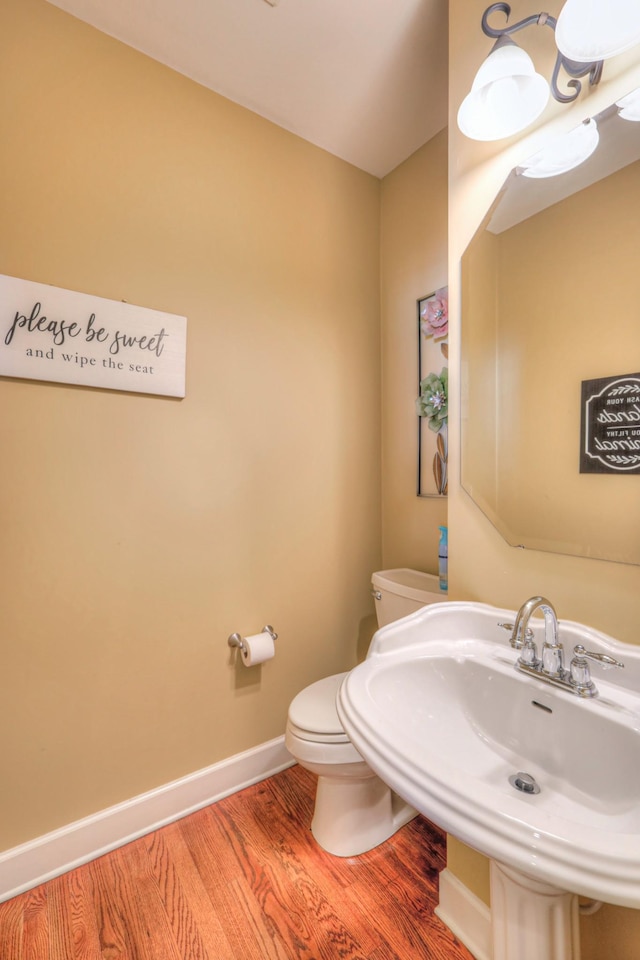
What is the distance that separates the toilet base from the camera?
135 centimetres

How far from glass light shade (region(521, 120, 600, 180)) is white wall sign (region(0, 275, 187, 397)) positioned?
1109mm

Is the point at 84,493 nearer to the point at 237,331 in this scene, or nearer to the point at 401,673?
the point at 237,331

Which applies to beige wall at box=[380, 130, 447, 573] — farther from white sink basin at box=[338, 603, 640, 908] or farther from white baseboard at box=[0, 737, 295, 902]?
white baseboard at box=[0, 737, 295, 902]

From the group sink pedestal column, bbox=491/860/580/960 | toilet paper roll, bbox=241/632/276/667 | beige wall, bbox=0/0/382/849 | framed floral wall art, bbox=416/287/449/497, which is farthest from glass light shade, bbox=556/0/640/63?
toilet paper roll, bbox=241/632/276/667

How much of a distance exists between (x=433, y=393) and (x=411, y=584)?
75 cm

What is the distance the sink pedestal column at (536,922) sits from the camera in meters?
0.78

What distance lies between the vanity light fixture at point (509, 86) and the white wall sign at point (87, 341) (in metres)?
1.02

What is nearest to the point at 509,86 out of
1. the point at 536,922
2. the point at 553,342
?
the point at 553,342

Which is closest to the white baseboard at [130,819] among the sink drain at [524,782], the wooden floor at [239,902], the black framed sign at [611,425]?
the wooden floor at [239,902]

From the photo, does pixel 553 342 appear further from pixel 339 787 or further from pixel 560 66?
pixel 339 787

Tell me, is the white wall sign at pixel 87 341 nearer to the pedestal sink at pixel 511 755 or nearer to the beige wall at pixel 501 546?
the beige wall at pixel 501 546

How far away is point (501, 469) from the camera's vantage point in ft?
3.74

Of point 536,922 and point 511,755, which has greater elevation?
point 511,755

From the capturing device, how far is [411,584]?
1.68 meters
